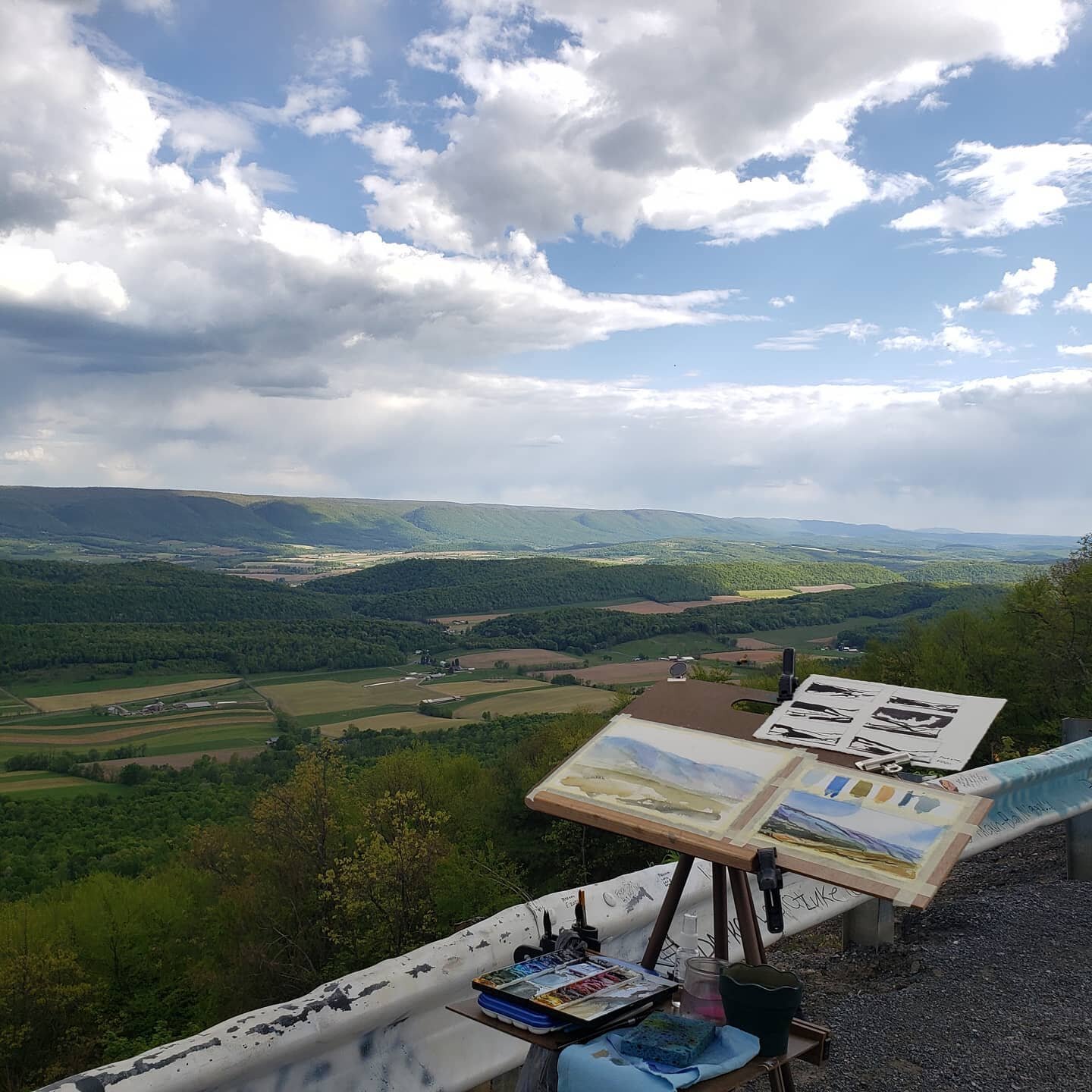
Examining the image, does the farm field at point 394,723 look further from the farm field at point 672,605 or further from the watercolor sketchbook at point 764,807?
the watercolor sketchbook at point 764,807


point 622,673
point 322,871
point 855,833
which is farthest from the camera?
point 622,673

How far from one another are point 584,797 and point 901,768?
60.1 inches

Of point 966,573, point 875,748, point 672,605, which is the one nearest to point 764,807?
point 875,748

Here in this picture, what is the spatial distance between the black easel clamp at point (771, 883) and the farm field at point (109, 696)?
286 ft

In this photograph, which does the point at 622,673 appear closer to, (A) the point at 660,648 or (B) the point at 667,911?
(A) the point at 660,648

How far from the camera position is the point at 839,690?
4488 mm

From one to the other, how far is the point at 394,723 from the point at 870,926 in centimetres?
6426

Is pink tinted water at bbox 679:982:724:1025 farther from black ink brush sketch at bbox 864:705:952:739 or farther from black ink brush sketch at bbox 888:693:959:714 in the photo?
black ink brush sketch at bbox 888:693:959:714

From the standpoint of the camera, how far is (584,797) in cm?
402

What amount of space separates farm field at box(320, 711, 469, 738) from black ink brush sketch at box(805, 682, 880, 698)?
6044cm

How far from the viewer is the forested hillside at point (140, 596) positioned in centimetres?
11662

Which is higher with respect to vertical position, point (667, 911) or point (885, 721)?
point (885, 721)

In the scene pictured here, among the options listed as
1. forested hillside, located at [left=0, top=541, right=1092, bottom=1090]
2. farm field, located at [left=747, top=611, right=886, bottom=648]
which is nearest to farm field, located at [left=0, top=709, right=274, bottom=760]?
forested hillside, located at [left=0, top=541, right=1092, bottom=1090]

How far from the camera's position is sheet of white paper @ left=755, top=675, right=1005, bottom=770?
3.94 meters
